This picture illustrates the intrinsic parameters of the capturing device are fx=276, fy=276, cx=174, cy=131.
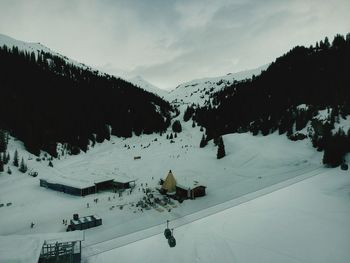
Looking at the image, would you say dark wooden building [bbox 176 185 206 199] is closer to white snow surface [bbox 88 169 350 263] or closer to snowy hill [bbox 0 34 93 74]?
white snow surface [bbox 88 169 350 263]

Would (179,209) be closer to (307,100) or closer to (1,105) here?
(307,100)

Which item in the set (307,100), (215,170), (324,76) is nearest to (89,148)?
(215,170)

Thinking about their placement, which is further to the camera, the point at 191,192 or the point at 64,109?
the point at 64,109

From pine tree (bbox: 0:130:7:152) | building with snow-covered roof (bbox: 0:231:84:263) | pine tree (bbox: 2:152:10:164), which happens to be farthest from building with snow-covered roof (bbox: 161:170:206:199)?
pine tree (bbox: 0:130:7:152)

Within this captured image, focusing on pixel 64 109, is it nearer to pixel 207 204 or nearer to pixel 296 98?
pixel 207 204

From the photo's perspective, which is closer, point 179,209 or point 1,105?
point 179,209

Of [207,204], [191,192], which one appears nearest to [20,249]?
[207,204]

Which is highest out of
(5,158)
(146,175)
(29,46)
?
(29,46)
